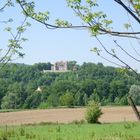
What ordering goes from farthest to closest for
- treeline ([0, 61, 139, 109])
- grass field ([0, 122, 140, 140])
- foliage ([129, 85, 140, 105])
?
treeline ([0, 61, 139, 109]), grass field ([0, 122, 140, 140]), foliage ([129, 85, 140, 105])

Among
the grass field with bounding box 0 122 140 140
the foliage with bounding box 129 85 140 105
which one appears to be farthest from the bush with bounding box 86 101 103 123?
the foliage with bounding box 129 85 140 105

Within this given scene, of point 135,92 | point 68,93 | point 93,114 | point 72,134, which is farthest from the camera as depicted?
point 68,93

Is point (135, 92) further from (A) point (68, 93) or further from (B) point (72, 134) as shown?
(A) point (68, 93)

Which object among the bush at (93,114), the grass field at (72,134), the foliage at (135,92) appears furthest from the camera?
→ the bush at (93,114)

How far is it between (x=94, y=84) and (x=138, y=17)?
10772 centimetres

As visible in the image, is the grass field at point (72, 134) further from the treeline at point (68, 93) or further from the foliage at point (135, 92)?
the treeline at point (68, 93)

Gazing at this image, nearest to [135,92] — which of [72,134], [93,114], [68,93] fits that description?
[72,134]

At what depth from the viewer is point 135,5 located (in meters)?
4.33

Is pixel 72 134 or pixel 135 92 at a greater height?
pixel 135 92

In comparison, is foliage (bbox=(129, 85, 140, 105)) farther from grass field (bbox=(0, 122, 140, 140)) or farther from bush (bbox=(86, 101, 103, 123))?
bush (bbox=(86, 101, 103, 123))

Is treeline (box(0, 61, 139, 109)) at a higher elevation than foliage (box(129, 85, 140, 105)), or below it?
higher

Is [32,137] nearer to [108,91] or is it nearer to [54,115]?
[54,115]

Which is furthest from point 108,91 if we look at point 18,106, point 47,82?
point 47,82

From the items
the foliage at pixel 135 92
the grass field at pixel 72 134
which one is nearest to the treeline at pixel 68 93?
the grass field at pixel 72 134
